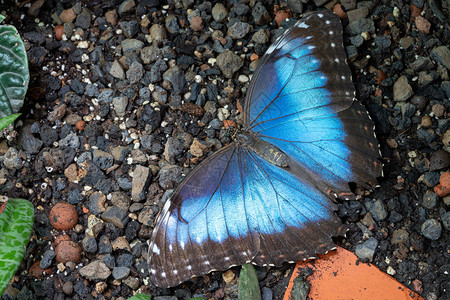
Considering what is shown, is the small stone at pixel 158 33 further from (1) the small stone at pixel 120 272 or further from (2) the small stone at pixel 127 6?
(1) the small stone at pixel 120 272

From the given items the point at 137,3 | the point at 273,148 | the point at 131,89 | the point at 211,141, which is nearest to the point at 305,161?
the point at 273,148

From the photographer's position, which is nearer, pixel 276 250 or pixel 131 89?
pixel 276 250

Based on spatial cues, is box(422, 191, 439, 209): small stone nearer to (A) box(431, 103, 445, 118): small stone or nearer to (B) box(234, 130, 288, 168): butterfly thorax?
(A) box(431, 103, 445, 118): small stone

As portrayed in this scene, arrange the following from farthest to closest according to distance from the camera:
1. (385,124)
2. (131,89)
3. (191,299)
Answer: (131,89)
(385,124)
(191,299)

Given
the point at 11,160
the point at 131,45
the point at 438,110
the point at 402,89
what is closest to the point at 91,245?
the point at 11,160

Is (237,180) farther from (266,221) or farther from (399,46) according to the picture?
(399,46)

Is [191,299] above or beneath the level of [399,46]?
beneath

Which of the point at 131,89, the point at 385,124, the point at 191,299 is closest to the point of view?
the point at 191,299

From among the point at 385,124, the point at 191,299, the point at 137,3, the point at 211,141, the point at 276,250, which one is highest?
the point at 137,3
